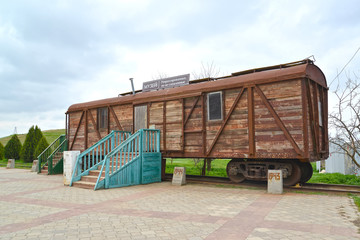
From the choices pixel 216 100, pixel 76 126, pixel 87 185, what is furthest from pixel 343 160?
pixel 76 126

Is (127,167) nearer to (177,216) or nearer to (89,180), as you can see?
(89,180)

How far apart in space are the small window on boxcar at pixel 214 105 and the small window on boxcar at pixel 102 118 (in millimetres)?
5952

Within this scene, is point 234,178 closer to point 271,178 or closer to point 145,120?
point 271,178

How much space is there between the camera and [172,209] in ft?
19.9

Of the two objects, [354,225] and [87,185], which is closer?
[354,225]

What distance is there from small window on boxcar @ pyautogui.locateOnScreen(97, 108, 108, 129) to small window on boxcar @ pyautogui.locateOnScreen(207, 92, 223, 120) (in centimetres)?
595

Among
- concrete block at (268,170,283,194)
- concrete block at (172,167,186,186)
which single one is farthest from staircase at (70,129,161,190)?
concrete block at (268,170,283,194)

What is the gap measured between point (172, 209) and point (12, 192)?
5.83m

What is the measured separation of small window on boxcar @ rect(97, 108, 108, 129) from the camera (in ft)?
45.1

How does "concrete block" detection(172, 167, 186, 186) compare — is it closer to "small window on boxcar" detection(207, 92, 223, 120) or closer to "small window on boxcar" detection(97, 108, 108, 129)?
"small window on boxcar" detection(207, 92, 223, 120)

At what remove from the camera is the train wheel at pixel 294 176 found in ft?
28.2

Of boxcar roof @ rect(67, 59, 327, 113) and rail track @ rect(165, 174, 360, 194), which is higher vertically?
boxcar roof @ rect(67, 59, 327, 113)

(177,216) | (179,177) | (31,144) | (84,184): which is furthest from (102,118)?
(31,144)

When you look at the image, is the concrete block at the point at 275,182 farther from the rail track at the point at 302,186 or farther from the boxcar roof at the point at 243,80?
the boxcar roof at the point at 243,80
